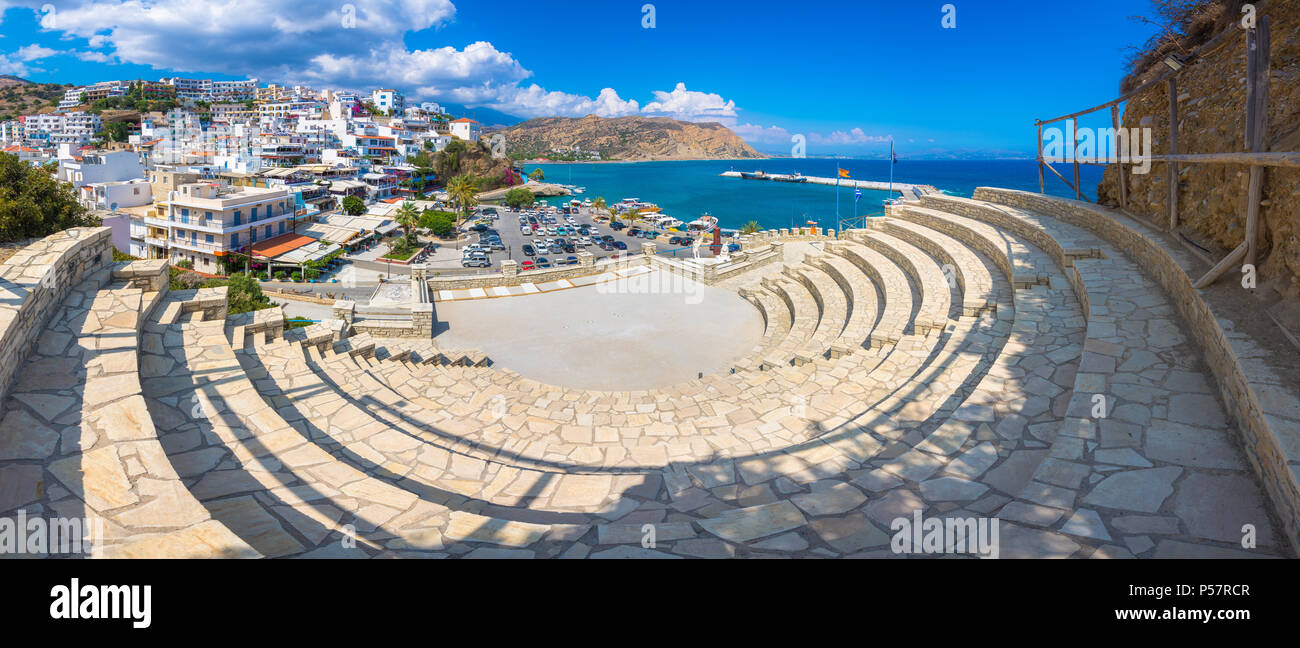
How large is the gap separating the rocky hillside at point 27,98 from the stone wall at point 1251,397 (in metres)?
160

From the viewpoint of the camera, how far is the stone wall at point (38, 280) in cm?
416

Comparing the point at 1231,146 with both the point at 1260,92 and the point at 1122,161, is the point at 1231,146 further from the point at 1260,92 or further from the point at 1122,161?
the point at 1122,161

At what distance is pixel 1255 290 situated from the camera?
5172 millimetres

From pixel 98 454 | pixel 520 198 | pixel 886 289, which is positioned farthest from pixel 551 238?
pixel 98 454

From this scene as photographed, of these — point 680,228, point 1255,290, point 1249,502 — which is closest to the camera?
point 1249,502

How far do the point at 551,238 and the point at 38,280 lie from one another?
49472mm

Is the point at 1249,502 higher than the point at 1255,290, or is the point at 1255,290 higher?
the point at 1255,290

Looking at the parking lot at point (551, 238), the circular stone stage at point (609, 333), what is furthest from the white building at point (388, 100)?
the circular stone stage at point (609, 333)

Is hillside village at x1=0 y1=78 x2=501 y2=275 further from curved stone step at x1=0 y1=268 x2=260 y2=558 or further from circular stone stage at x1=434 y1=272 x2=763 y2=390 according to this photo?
circular stone stage at x1=434 y1=272 x2=763 y2=390

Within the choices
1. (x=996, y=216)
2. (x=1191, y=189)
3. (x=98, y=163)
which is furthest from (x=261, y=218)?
(x=1191, y=189)
